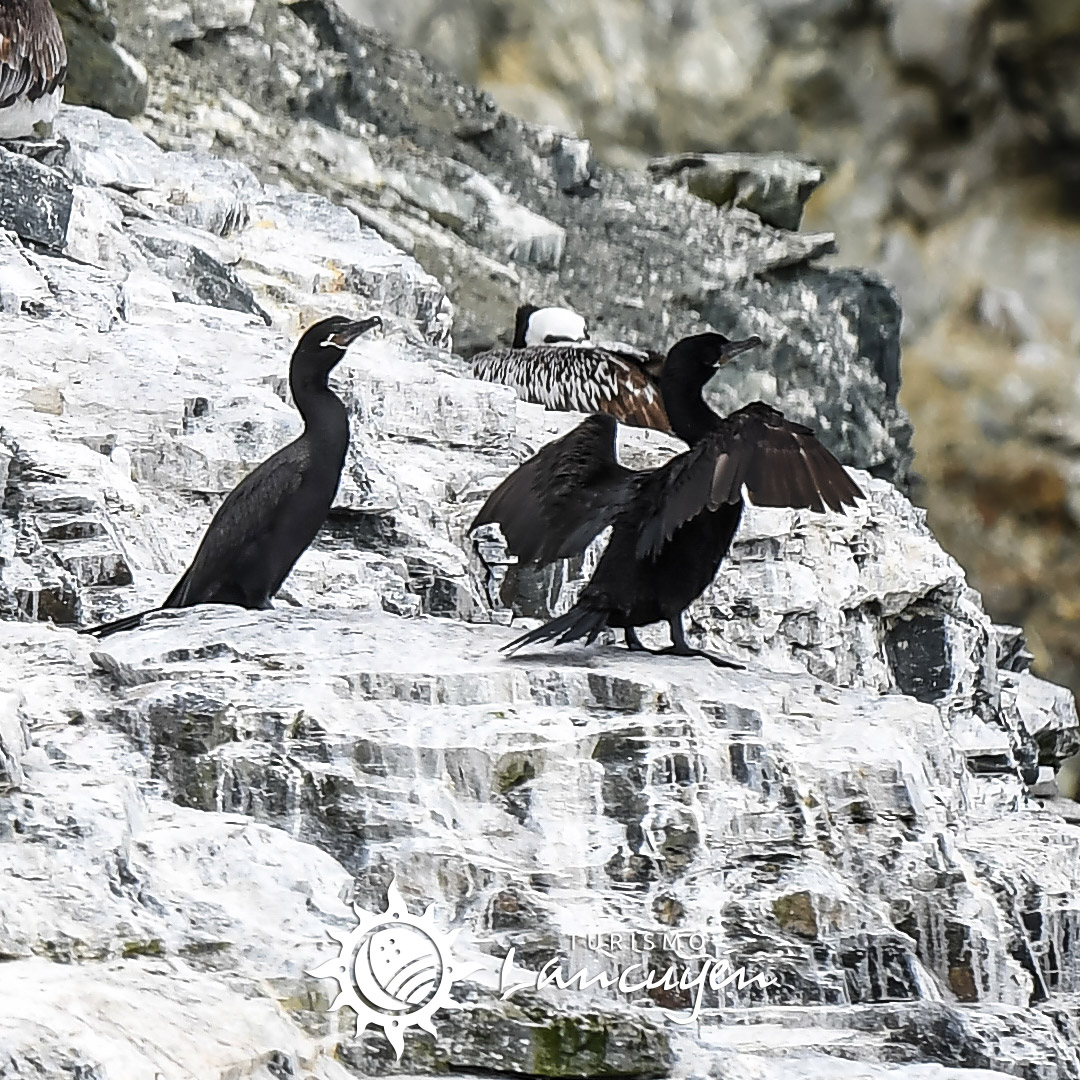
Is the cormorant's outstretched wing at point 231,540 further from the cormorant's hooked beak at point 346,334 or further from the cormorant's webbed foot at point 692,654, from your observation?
the cormorant's webbed foot at point 692,654

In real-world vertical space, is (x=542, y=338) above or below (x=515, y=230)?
below

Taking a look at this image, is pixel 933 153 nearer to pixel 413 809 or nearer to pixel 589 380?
pixel 589 380

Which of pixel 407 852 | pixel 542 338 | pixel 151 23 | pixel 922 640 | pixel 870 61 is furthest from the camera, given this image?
pixel 870 61

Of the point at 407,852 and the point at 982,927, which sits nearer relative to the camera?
the point at 407,852

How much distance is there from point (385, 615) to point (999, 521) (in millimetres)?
7059

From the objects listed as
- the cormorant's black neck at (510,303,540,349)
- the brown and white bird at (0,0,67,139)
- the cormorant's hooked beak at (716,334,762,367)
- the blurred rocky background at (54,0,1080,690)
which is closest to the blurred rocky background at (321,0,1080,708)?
the blurred rocky background at (54,0,1080,690)

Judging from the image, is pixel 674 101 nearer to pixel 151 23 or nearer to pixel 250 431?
pixel 151 23

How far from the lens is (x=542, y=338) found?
7.48 m

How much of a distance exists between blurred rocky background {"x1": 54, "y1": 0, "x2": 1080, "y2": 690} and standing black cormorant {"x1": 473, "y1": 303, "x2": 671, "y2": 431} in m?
2.58

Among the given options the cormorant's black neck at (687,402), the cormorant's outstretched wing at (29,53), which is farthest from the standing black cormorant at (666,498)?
the cormorant's outstretched wing at (29,53)

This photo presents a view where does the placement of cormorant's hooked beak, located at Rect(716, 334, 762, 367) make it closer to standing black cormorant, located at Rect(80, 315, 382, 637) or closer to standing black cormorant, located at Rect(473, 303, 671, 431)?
standing black cormorant, located at Rect(80, 315, 382, 637)

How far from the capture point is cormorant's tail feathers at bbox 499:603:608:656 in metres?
3.53

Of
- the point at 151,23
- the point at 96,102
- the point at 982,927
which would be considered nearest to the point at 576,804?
the point at 982,927

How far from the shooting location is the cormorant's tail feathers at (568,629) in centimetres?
353
